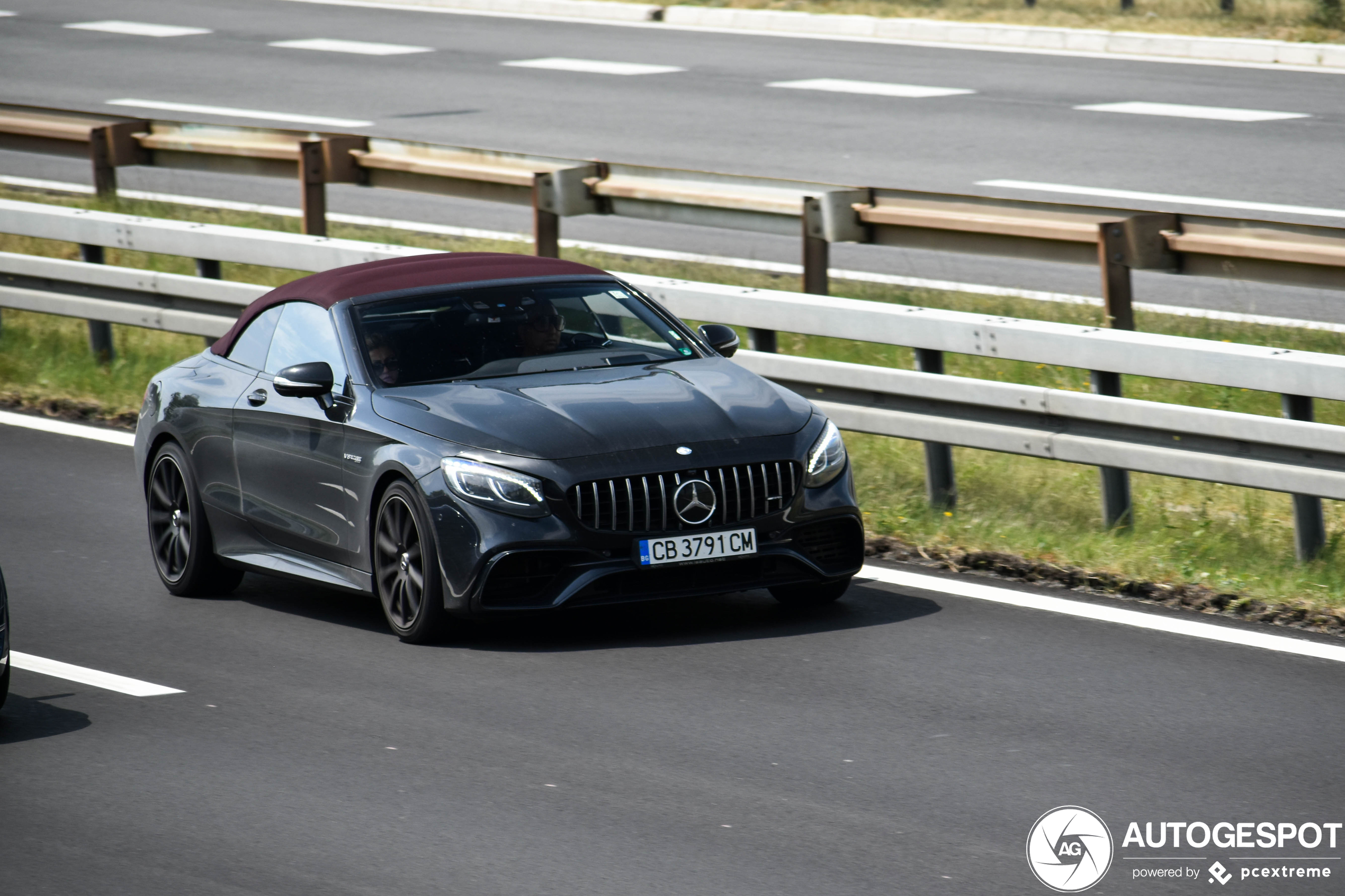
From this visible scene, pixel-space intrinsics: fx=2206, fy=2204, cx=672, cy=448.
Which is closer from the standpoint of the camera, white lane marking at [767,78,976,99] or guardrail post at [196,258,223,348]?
guardrail post at [196,258,223,348]

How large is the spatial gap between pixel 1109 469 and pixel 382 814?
4.37 m

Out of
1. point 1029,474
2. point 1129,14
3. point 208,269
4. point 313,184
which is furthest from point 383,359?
point 1129,14

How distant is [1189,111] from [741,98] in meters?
4.86

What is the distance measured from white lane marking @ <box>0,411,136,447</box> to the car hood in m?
4.58

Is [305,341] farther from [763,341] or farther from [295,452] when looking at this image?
[763,341]

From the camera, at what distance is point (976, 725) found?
23.0 ft

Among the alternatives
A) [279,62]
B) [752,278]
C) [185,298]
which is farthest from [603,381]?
[279,62]

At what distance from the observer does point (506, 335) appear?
895 cm

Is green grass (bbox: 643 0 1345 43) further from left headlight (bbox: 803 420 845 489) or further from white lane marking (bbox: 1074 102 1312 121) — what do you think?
left headlight (bbox: 803 420 845 489)

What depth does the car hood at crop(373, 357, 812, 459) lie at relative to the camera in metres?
8.12

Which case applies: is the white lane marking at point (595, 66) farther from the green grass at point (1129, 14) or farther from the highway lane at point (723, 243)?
the highway lane at point (723, 243)

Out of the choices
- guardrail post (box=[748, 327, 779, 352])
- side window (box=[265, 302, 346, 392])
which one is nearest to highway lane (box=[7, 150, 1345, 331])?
guardrail post (box=[748, 327, 779, 352])

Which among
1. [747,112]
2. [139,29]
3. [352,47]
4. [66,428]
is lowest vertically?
[66,428]

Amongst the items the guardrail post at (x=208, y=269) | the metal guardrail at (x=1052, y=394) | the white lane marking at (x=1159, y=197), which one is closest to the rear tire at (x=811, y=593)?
the metal guardrail at (x=1052, y=394)
